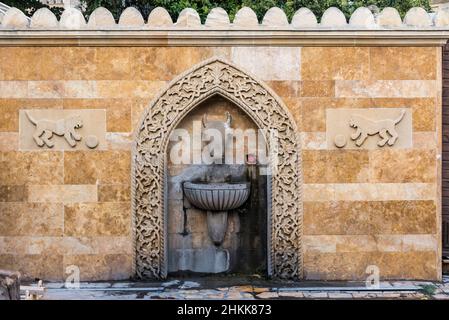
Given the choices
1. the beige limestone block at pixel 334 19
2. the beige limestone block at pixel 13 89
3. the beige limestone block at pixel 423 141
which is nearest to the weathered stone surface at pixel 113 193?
the beige limestone block at pixel 13 89

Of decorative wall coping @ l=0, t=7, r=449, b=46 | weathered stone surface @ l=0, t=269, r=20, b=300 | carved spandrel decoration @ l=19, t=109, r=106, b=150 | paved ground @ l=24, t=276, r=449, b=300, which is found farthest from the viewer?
carved spandrel decoration @ l=19, t=109, r=106, b=150

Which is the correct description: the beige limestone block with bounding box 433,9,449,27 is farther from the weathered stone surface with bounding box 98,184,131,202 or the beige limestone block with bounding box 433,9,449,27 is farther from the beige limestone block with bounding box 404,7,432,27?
the weathered stone surface with bounding box 98,184,131,202

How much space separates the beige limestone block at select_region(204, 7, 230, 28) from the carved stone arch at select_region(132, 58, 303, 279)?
343 mm

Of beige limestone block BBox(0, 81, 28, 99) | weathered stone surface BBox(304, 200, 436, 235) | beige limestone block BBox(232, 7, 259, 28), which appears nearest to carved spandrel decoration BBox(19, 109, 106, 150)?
beige limestone block BBox(0, 81, 28, 99)

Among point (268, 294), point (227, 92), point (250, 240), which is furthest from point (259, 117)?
point (268, 294)

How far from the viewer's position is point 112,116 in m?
6.17

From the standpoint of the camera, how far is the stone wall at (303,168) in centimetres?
615

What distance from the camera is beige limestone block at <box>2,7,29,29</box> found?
6.09 metres

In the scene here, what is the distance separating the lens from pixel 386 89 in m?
6.17

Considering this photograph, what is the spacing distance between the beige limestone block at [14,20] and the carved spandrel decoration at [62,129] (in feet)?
2.74

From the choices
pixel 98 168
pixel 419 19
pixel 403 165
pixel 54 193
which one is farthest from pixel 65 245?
pixel 419 19

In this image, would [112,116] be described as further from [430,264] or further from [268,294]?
[430,264]

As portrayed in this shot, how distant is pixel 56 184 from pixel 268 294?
7.70 feet
